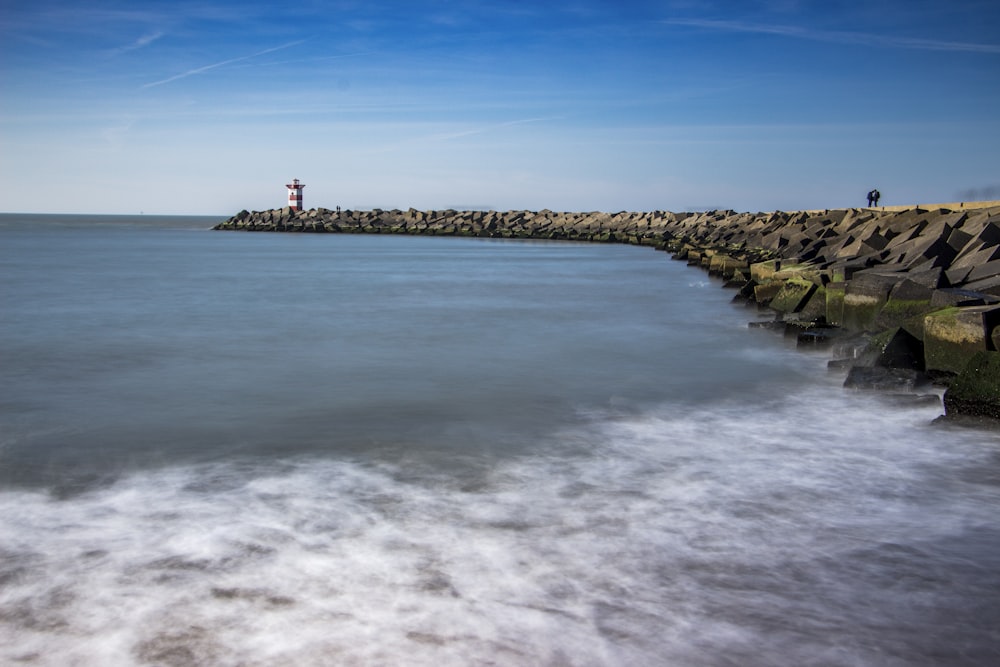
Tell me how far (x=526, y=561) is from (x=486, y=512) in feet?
1.73

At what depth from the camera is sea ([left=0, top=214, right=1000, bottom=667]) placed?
7.63ft

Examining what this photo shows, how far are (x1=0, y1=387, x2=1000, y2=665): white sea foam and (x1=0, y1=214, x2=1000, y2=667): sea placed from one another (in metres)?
0.01

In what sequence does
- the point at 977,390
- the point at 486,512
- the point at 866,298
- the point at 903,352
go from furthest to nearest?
the point at 866,298 → the point at 903,352 → the point at 977,390 → the point at 486,512

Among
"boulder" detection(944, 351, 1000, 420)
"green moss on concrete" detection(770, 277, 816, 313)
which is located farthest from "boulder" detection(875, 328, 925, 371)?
"green moss on concrete" detection(770, 277, 816, 313)

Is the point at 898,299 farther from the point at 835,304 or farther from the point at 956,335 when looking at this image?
the point at 956,335

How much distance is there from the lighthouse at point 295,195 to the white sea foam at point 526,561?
5642 cm

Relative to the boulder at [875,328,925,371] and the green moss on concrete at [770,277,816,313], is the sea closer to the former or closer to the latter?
the boulder at [875,328,925,371]

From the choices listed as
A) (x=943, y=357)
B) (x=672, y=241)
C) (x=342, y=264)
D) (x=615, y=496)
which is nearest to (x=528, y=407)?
(x=615, y=496)

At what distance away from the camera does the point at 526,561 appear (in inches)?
111

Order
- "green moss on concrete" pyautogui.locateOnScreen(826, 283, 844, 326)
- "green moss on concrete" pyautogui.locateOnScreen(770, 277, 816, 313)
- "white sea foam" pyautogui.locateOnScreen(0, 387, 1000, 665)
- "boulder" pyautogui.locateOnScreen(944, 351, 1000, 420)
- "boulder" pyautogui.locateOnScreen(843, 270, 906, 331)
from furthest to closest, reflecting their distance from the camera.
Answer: "green moss on concrete" pyautogui.locateOnScreen(770, 277, 816, 313) → "green moss on concrete" pyautogui.locateOnScreen(826, 283, 844, 326) → "boulder" pyautogui.locateOnScreen(843, 270, 906, 331) → "boulder" pyautogui.locateOnScreen(944, 351, 1000, 420) → "white sea foam" pyautogui.locateOnScreen(0, 387, 1000, 665)

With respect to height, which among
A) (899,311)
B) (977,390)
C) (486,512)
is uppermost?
(899,311)

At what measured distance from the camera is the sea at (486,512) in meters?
2.33

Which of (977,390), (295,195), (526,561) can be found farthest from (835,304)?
(295,195)

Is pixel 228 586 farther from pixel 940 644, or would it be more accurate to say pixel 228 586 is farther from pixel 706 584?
pixel 940 644
